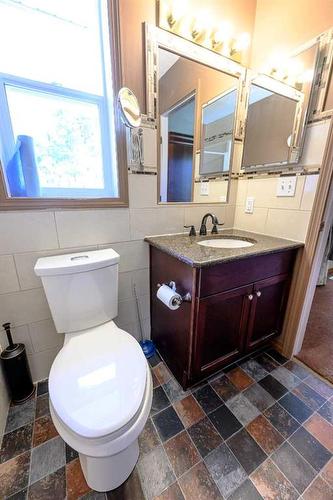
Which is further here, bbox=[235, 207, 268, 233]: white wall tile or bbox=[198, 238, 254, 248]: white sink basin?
bbox=[235, 207, 268, 233]: white wall tile

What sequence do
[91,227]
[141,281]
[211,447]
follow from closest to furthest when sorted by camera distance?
→ [211,447] < [91,227] < [141,281]

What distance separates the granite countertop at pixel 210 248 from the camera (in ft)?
3.22

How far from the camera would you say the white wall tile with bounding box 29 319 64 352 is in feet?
3.95

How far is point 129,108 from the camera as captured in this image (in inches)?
41.7

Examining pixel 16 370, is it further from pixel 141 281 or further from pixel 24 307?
pixel 141 281

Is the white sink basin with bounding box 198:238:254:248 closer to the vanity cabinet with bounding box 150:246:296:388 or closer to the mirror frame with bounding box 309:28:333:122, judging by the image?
the vanity cabinet with bounding box 150:246:296:388

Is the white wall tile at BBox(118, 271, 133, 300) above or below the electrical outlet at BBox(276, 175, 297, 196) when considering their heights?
below

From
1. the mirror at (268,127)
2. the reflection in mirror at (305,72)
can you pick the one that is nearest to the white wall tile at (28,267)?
the mirror at (268,127)

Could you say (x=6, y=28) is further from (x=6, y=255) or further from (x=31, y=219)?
(x=6, y=255)

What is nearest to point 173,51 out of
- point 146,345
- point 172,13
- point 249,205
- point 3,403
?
point 172,13

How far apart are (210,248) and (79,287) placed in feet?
2.38

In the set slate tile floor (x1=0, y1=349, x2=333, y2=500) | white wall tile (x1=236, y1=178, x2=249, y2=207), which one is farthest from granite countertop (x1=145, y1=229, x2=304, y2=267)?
slate tile floor (x1=0, y1=349, x2=333, y2=500)

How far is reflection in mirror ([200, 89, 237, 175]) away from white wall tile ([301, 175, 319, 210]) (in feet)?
1.87

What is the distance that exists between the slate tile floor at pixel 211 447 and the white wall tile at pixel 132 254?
76 cm
